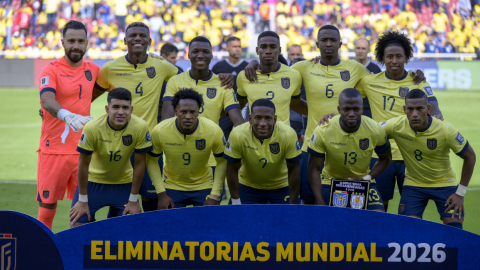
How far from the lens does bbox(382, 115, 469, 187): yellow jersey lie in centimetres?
477

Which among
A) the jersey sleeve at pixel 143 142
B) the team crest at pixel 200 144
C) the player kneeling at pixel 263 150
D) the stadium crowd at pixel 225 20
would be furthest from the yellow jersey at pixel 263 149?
the stadium crowd at pixel 225 20

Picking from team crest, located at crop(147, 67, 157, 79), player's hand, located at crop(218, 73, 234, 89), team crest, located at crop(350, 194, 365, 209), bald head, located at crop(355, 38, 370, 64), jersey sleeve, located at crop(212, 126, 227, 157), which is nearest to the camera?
team crest, located at crop(350, 194, 365, 209)

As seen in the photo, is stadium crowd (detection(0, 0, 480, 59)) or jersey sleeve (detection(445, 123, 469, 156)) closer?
jersey sleeve (detection(445, 123, 469, 156))

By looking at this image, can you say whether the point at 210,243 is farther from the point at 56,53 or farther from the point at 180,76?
the point at 56,53

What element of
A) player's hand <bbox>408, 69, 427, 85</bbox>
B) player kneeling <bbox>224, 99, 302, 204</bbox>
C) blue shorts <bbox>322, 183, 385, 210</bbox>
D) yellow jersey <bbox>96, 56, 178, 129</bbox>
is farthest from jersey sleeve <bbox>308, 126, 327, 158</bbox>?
yellow jersey <bbox>96, 56, 178, 129</bbox>

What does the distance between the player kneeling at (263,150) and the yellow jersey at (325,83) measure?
783 mm

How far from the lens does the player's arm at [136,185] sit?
4.58 metres

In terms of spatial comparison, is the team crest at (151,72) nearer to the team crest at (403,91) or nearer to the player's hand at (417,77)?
the team crest at (403,91)

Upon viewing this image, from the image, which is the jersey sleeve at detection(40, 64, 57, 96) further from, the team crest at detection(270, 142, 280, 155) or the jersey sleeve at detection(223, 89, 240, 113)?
the team crest at detection(270, 142, 280, 155)

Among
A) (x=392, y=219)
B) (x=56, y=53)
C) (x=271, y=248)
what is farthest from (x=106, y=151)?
(x=56, y=53)

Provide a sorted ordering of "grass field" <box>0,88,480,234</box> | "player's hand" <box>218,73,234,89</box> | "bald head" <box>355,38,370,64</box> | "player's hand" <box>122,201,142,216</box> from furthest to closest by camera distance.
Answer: "bald head" <box>355,38,370,64</box>, "grass field" <box>0,88,480,234</box>, "player's hand" <box>218,73,234,89</box>, "player's hand" <box>122,201,142,216</box>

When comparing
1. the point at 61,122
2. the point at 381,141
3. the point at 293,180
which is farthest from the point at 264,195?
the point at 61,122

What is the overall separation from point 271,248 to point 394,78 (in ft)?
9.66

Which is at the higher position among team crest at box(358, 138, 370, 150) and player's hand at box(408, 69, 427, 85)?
player's hand at box(408, 69, 427, 85)
